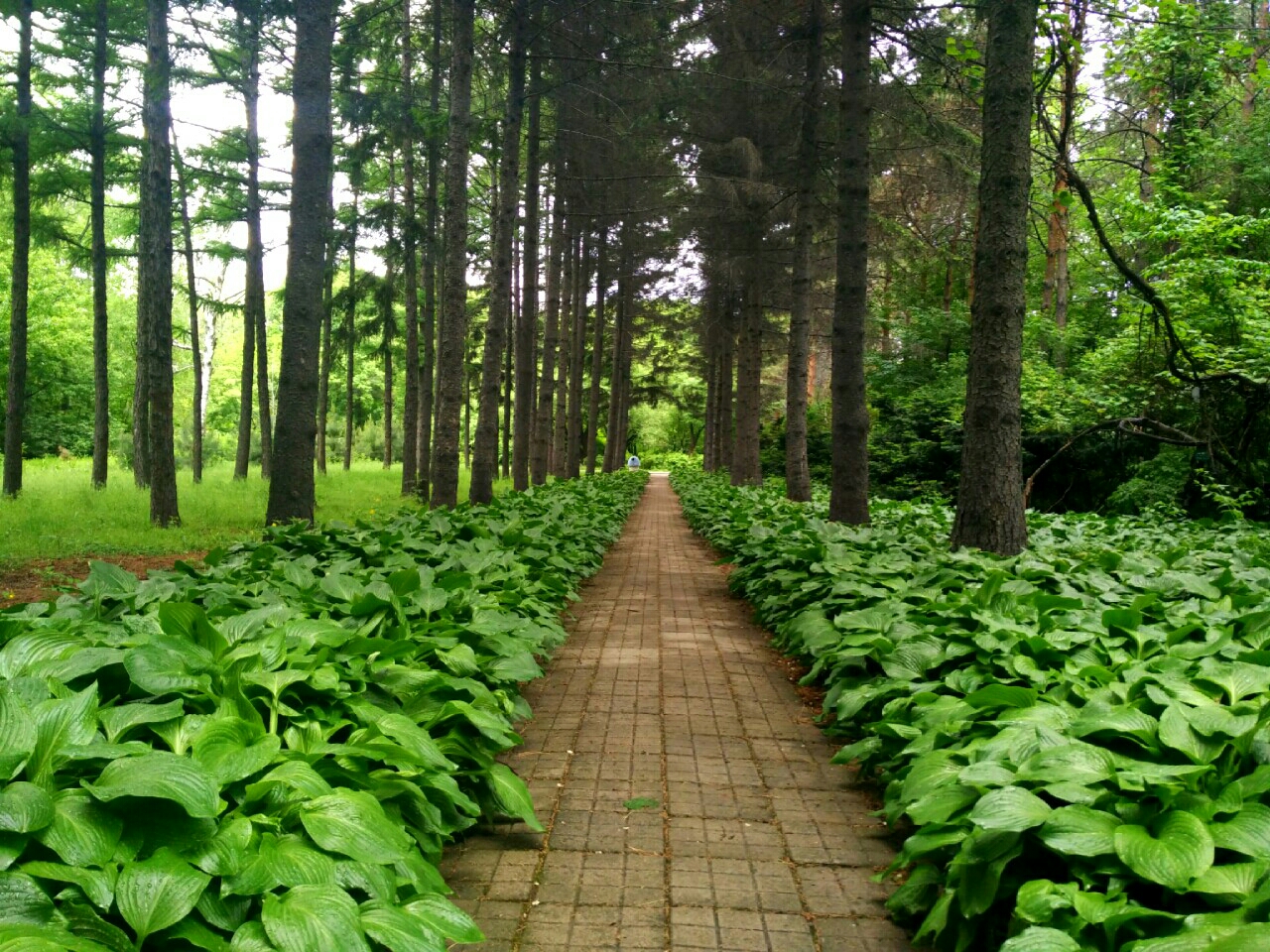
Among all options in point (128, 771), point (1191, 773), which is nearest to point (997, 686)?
point (1191, 773)

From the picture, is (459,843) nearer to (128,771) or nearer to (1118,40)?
(128,771)

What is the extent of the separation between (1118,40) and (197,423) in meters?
21.1

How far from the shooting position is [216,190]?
70.1 feet

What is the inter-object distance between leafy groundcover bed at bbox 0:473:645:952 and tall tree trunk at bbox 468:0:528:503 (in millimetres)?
9216

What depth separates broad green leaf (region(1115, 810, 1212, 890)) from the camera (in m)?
2.13

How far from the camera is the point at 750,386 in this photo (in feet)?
64.2

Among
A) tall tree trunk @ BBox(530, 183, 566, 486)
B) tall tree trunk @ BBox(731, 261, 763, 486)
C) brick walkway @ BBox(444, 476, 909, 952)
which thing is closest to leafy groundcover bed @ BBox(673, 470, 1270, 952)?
brick walkway @ BBox(444, 476, 909, 952)

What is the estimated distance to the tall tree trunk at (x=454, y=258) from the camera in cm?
1198

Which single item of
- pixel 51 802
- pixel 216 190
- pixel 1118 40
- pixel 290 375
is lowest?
pixel 51 802

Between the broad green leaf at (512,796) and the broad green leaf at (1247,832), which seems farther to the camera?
the broad green leaf at (512,796)

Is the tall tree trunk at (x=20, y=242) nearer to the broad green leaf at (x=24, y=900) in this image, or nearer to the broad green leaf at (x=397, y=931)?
the broad green leaf at (x=24, y=900)

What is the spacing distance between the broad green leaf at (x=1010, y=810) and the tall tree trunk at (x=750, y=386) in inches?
670

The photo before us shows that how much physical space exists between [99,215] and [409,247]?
226 inches

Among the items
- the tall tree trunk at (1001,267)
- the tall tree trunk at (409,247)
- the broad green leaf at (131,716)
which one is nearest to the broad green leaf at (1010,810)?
the broad green leaf at (131,716)
